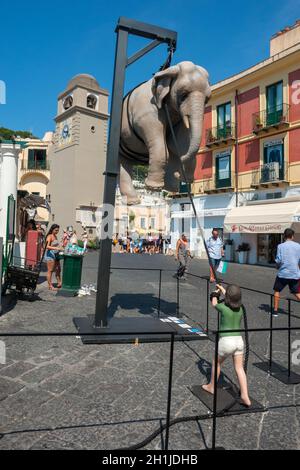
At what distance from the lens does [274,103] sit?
19734 millimetres

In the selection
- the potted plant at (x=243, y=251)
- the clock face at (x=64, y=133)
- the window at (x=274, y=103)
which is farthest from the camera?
the clock face at (x=64, y=133)

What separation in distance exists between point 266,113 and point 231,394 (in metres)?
19.6

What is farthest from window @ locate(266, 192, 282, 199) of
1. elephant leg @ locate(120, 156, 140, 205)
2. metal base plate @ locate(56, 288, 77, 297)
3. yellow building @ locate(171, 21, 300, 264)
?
elephant leg @ locate(120, 156, 140, 205)

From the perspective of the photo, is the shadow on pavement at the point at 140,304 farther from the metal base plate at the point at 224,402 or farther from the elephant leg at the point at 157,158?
the metal base plate at the point at 224,402

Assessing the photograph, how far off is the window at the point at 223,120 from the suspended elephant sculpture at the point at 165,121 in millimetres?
18762

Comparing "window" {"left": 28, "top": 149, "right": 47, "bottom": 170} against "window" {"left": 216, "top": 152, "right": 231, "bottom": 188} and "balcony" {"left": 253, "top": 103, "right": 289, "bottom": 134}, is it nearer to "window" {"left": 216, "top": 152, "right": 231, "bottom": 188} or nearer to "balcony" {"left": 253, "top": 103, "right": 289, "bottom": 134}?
"window" {"left": 216, "top": 152, "right": 231, "bottom": 188}

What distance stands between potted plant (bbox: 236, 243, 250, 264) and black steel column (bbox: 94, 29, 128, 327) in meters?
16.9

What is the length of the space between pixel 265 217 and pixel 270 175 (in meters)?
3.12

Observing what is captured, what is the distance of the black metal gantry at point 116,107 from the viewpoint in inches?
186

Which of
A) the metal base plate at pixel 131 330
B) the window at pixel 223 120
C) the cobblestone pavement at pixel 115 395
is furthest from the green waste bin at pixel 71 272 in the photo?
the window at pixel 223 120

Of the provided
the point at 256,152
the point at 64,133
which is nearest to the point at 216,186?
the point at 256,152

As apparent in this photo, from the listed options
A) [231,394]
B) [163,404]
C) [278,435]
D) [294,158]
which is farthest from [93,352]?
[294,158]

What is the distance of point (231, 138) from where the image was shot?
2184 centimetres
